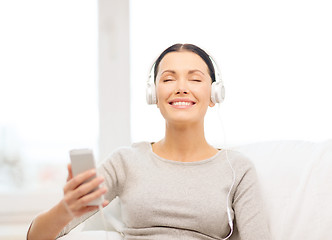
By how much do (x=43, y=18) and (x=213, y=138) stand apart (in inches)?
43.0

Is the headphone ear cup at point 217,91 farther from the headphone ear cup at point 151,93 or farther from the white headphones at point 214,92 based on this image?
the headphone ear cup at point 151,93

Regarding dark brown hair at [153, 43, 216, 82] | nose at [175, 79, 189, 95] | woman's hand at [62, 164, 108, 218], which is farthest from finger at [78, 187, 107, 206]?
dark brown hair at [153, 43, 216, 82]

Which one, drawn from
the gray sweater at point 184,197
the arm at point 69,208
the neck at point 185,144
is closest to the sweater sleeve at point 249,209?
the gray sweater at point 184,197

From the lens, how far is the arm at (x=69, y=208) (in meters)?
0.93

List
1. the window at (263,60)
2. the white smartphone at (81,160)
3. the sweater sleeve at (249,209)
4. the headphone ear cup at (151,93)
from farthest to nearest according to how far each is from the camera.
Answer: the window at (263,60)
the headphone ear cup at (151,93)
the sweater sleeve at (249,209)
the white smartphone at (81,160)

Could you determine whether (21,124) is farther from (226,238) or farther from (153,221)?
(226,238)

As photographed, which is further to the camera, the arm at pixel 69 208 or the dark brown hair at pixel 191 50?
the dark brown hair at pixel 191 50

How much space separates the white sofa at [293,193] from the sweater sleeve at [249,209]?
0.09 meters

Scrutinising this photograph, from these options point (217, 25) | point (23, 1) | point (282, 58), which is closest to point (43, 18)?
point (23, 1)

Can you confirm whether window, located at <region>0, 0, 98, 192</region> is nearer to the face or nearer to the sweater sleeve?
the face

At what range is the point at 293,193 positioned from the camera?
1308mm

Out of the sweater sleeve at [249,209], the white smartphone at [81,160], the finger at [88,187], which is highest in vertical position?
the white smartphone at [81,160]

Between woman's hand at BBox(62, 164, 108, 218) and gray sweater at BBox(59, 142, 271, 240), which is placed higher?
woman's hand at BBox(62, 164, 108, 218)

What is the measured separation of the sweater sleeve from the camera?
1.17 meters
